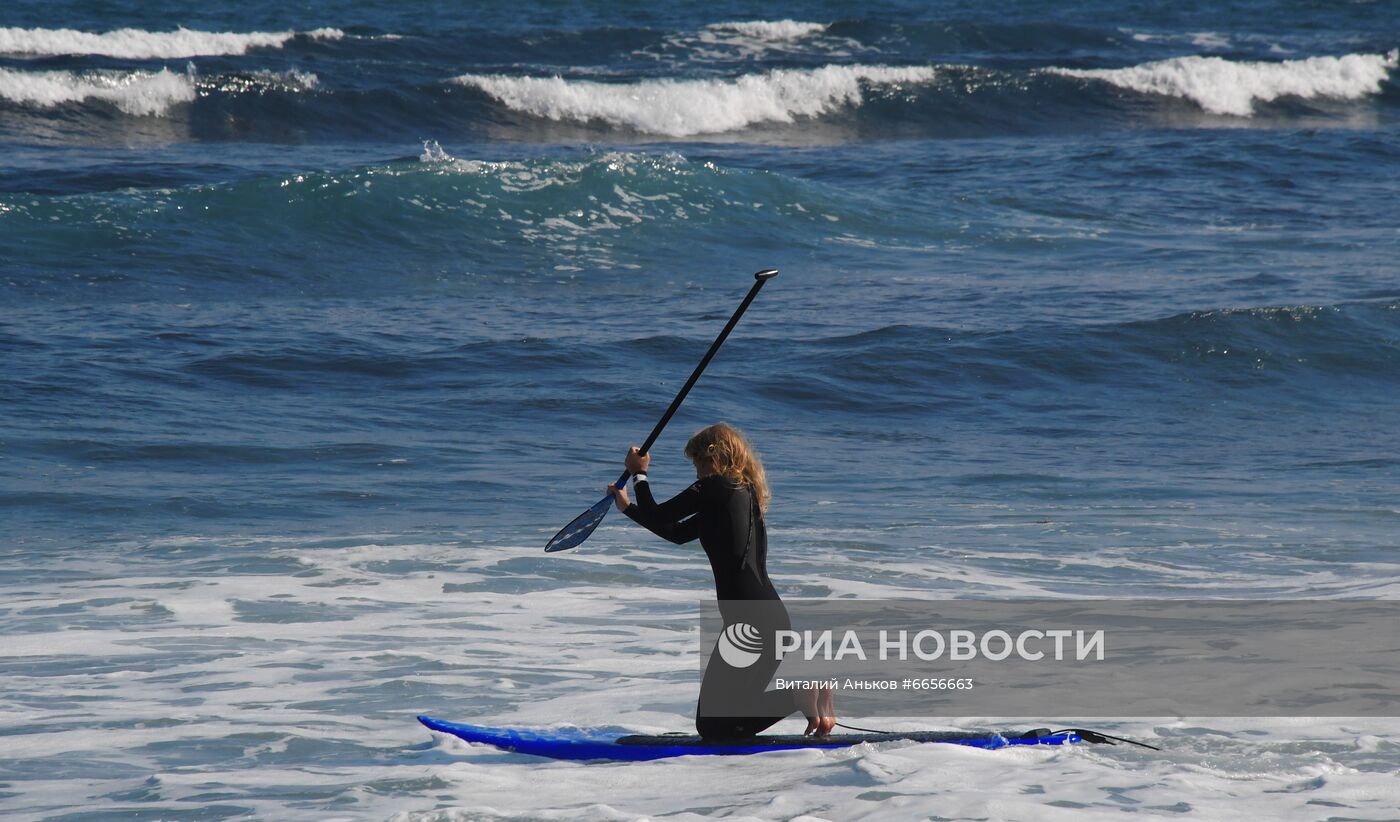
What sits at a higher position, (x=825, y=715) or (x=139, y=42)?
(x=139, y=42)

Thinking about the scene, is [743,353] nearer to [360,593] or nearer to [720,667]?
[360,593]

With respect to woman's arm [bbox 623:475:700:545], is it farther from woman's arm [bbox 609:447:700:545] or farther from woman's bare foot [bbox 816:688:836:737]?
woman's bare foot [bbox 816:688:836:737]

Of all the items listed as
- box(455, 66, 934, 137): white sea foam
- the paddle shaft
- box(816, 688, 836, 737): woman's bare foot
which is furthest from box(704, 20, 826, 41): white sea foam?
box(816, 688, 836, 737): woman's bare foot

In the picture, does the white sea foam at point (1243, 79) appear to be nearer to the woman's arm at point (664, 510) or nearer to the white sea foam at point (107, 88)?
the white sea foam at point (107, 88)

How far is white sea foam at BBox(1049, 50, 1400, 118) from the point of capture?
29.8 meters

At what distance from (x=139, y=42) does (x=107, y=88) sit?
268 inches

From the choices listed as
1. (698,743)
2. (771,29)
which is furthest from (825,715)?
(771,29)

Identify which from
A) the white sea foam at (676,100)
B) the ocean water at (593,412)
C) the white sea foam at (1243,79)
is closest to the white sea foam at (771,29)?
the white sea foam at (1243,79)

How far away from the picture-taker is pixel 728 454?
498cm

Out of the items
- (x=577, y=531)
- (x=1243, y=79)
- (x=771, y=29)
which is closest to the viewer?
(x=577, y=531)

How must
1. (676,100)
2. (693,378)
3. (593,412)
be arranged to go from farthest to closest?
(676,100), (593,412), (693,378)

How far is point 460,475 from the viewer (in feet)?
30.7

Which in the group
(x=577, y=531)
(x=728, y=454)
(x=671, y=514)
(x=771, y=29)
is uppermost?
(x=771, y=29)

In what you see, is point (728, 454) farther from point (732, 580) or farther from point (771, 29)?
point (771, 29)
